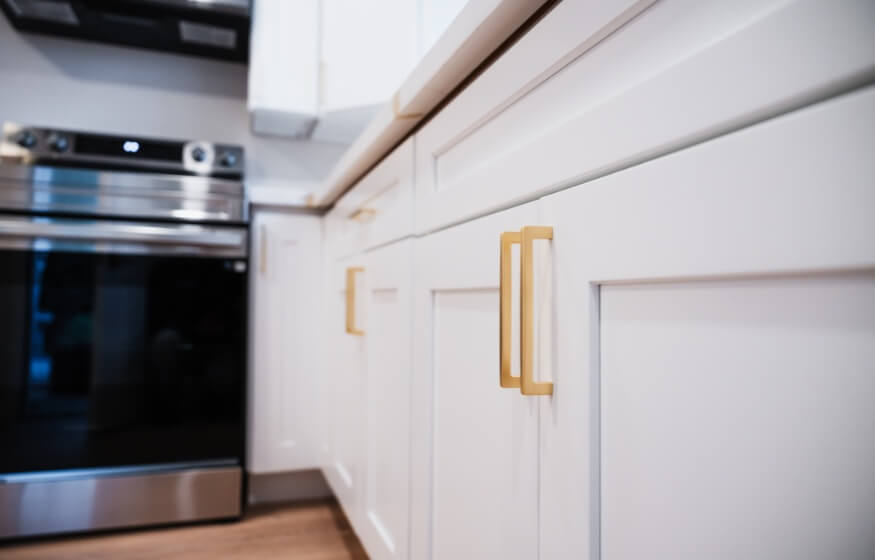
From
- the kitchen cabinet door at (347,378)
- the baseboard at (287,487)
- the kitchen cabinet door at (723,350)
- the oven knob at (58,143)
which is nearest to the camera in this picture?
the kitchen cabinet door at (723,350)

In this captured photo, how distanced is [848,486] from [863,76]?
0.21m

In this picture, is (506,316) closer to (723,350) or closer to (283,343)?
(723,350)

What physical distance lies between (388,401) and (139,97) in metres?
1.71

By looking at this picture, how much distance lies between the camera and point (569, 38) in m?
0.51

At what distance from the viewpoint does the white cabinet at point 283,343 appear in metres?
1.84

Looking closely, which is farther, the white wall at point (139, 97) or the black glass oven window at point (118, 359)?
the white wall at point (139, 97)

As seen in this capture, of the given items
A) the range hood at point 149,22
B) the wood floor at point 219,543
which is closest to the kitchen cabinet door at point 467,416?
the wood floor at point 219,543

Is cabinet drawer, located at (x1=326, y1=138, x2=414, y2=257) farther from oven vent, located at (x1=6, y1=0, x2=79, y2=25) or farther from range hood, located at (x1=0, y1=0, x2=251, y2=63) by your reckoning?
oven vent, located at (x1=6, y1=0, x2=79, y2=25)

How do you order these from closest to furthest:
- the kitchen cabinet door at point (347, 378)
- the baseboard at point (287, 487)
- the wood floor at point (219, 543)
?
the kitchen cabinet door at point (347, 378) < the wood floor at point (219, 543) < the baseboard at point (287, 487)

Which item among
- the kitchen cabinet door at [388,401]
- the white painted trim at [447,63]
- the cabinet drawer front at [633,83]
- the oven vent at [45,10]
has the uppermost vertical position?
the oven vent at [45,10]

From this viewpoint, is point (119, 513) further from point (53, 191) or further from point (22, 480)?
point (53, 191)

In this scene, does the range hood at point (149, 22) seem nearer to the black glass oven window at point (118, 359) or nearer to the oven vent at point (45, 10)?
the oven vent at point (45, 10)

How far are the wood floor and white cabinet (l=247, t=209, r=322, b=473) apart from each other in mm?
203

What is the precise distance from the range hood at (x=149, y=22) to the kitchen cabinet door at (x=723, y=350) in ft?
5.49
